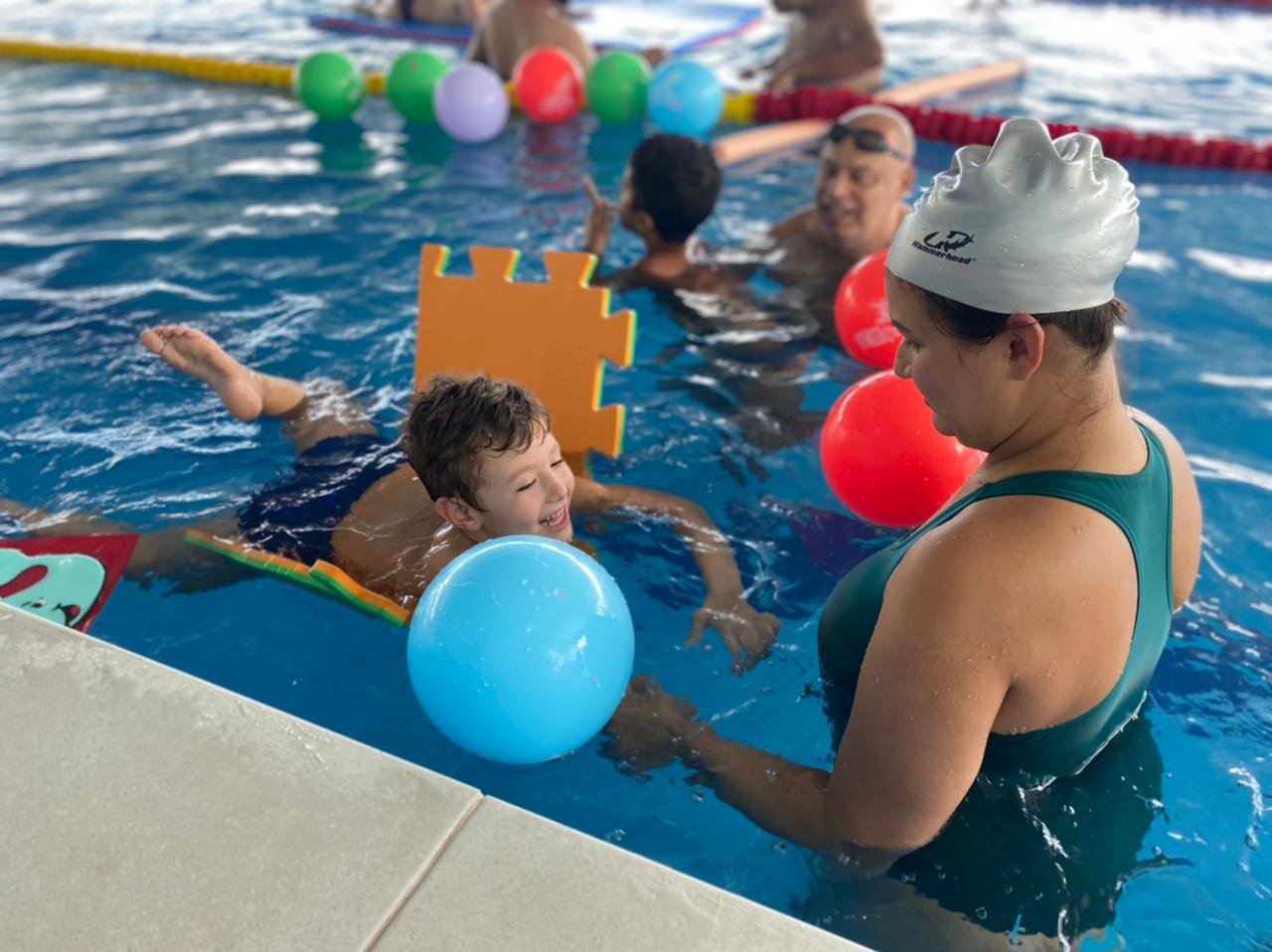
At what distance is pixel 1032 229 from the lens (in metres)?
1.69

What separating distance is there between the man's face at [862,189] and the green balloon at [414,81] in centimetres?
387

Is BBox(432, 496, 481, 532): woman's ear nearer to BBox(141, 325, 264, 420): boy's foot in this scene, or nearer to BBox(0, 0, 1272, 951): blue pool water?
BBox(0, 0, 1272, 951): blue pool water

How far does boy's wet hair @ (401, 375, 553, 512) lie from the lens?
2.82m

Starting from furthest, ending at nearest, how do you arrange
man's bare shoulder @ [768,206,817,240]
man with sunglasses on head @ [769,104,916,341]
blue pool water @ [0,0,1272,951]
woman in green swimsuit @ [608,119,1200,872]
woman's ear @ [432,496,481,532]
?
man's bare shoulder @ [768,206,817,240] → man with sunglasses on head @ [769,104,916,341] → woman's ear @ [432,496,481,532] → blue pool water @ [0,0,1272,951] → woman in green swimsuit @ [608,119,1200,872]

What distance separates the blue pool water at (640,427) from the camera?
229cm

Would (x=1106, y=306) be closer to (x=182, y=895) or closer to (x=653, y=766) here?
(x=653, y=766)

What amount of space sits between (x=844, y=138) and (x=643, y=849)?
3.53 metres

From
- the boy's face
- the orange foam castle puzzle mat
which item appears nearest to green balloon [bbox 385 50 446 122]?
the orange foam castle puzzle mat

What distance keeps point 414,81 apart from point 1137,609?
23.3 ft

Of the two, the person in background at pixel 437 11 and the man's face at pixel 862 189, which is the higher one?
the man's face at pixel 862 189

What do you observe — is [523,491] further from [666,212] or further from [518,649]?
[666,212]

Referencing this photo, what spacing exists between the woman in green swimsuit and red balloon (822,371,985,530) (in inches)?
41.1

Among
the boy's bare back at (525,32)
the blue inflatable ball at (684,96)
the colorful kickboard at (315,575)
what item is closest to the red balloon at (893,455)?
the colorful kickboard at (315,575)

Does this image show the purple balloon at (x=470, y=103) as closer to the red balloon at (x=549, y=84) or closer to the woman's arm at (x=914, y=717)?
the red balloon at (x=549, y=84)
